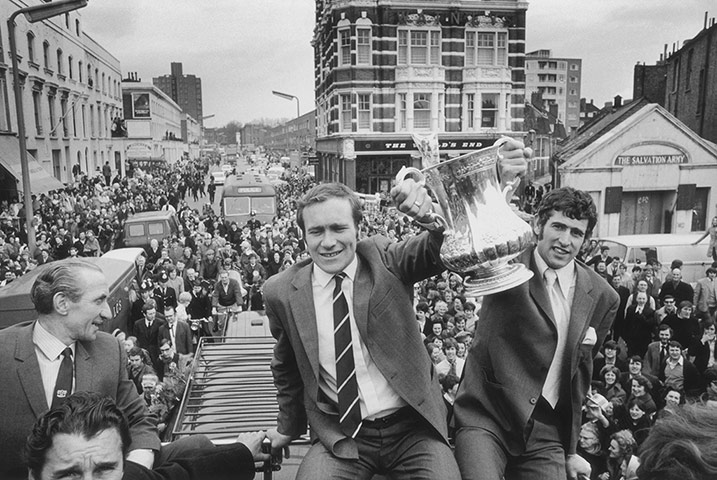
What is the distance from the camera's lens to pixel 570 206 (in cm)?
288

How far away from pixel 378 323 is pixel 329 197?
0.65 meters

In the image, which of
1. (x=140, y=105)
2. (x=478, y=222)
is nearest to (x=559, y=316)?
(x=478, y=222)

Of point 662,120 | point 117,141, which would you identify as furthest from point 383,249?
point 117,141

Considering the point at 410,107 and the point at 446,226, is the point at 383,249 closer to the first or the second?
the point at 446,226

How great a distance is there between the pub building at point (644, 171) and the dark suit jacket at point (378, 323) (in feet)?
67.3

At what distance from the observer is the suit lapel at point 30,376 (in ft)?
8.37

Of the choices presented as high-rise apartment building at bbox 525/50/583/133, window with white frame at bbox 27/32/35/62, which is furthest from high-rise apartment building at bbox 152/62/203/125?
window with white frame at bbox 27/32/35/62

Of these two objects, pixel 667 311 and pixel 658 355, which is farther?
pixel 667 311

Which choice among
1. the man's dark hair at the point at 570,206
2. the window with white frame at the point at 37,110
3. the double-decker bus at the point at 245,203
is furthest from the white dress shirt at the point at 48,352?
the window with white frame at the point at 37,110

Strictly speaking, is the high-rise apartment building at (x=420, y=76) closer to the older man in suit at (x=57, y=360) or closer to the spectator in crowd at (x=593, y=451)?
the spectator in crowd at (x=593, y=451)

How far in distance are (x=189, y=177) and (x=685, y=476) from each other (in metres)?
43.4

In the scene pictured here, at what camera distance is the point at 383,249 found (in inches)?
111

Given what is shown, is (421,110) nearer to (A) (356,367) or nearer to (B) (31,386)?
(A) (356,367)

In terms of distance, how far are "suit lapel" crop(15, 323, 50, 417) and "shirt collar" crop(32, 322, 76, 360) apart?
1.4 inches
